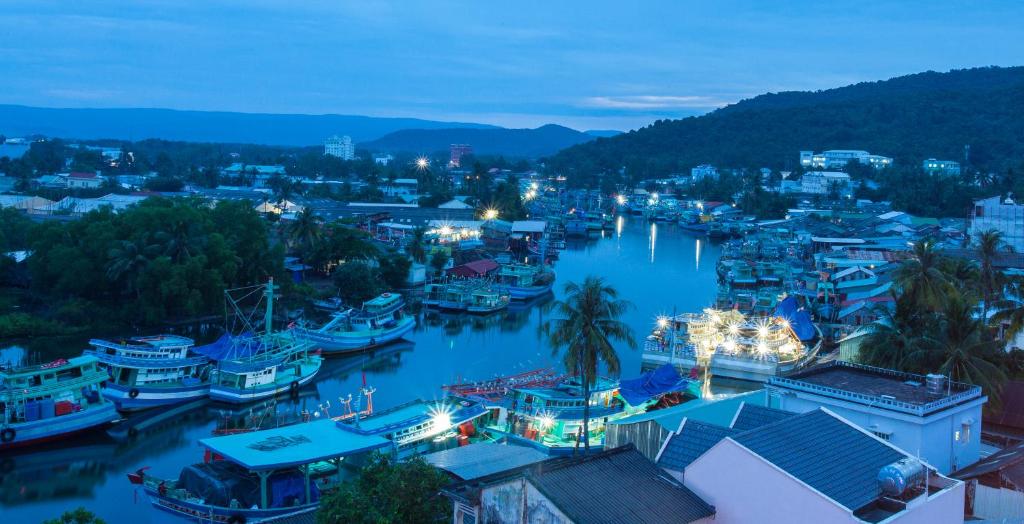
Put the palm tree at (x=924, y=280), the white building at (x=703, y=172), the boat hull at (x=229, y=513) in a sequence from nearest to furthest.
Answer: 1. the boat hull at (x=229, y=513)
2. the palm tree at (x=924, y=280)
3. the white building at (x=703, y=172)

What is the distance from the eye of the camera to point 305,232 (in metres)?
41.7

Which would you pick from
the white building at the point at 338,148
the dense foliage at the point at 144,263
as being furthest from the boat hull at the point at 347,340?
the white building at the point at 338,148

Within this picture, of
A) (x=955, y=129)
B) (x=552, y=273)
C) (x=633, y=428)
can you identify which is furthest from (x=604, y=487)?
(x=955, y=129)

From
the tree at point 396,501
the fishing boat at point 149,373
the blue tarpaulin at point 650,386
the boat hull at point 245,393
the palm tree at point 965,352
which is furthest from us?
the boat hull at point 245,393

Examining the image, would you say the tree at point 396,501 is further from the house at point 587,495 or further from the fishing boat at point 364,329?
the fishing boat at point 364,329

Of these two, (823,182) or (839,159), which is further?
(839,159)

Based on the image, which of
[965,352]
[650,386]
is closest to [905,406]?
[965,352]

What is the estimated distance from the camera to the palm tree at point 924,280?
20.6 metres

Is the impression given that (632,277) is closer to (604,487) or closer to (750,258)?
(750,258)

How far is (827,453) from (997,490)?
4227 mm

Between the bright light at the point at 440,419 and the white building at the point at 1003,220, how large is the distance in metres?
30.5

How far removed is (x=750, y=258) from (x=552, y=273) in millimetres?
12440

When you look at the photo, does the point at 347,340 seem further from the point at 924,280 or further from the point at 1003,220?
the point at 1003,220

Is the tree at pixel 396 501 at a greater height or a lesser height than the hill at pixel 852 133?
lesser
